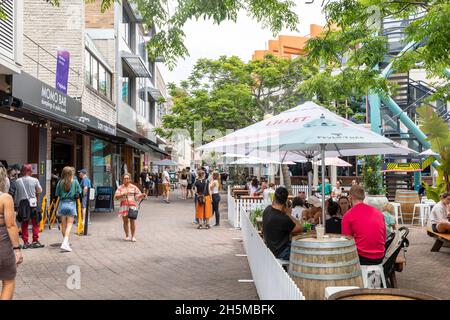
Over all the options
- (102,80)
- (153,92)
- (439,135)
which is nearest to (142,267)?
(439,135)

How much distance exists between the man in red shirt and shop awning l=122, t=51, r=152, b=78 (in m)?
21.1

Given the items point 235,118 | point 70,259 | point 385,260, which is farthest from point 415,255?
point 235,118

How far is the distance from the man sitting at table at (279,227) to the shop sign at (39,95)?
→ 6600mm

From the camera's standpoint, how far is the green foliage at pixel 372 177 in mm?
15453

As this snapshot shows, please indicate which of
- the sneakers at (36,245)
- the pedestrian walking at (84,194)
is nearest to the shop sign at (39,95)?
the pedestrian walking at (84,194)

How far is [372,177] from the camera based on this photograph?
1548 cm

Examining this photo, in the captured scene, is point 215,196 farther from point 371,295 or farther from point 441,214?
point 371,295

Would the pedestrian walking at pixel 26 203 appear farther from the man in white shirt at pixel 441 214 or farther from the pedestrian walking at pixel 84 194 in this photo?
the man in white shirt at pixel 441 214

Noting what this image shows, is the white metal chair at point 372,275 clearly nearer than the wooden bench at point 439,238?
Yes

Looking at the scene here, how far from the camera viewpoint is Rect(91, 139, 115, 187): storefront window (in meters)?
21.8

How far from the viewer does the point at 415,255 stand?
9.23 meters
